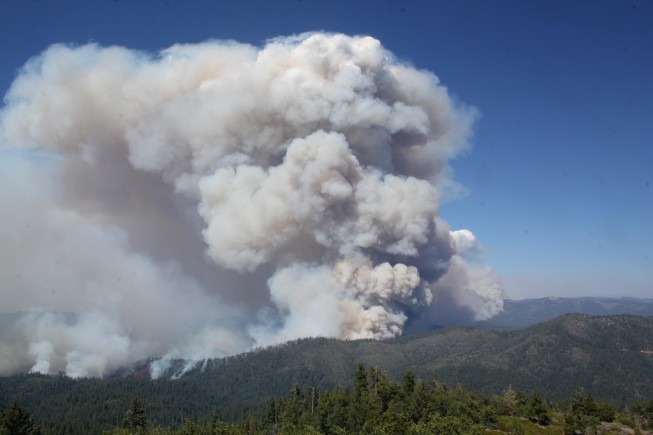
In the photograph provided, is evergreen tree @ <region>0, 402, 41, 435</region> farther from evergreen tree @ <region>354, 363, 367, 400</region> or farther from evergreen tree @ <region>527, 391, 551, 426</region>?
evergreen tree @ <region>527, 391, 551, 426</region>

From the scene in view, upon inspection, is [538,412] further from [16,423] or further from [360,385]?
[16,423]

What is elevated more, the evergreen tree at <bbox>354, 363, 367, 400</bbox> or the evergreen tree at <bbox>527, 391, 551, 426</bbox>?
the evergreen tree at <bbox>354, 363, 367, 400</bbox>

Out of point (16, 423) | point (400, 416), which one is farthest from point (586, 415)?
point (16, 423)

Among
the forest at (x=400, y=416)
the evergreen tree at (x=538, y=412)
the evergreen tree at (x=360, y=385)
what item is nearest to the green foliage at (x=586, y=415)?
the forest at (x=400, y=416)

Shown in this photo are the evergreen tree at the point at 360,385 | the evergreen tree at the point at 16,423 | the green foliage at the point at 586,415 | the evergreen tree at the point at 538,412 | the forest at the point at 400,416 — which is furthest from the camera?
the evergreen tree at the point at 538,412

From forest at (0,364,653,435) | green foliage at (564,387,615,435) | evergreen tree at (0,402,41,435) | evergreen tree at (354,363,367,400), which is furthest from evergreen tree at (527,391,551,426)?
evergreen tree at (0,402,41,435)

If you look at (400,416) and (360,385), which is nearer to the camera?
(400,416)

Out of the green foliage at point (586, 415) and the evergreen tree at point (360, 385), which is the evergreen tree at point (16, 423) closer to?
the evergreen tree at point (360, 385)

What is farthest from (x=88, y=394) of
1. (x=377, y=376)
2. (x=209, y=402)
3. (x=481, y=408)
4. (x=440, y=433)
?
(x=440, y=433)
